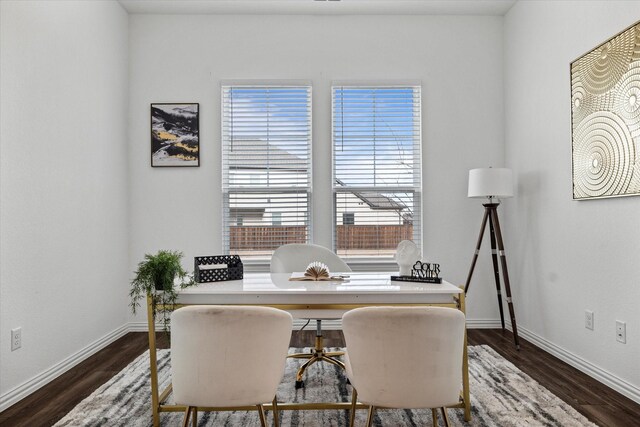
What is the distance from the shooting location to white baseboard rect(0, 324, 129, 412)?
2.47 meters

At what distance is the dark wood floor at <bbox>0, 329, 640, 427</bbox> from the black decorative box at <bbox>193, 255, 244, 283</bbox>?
1.09 metres

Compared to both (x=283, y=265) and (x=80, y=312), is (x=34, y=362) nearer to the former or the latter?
(x=80, y=312)

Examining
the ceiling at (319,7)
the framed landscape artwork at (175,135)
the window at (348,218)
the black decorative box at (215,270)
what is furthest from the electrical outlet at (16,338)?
the ceiling at (319,7)

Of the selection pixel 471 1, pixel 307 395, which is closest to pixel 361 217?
pixel 307 395

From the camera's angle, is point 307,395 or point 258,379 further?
point 307,395

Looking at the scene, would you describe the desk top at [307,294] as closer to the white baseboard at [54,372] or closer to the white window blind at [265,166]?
the white baseboard at [54,372]

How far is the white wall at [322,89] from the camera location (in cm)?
423

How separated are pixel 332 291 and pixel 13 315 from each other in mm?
1999

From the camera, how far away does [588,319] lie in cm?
295

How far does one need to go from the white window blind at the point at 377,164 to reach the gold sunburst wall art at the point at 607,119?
1528mm

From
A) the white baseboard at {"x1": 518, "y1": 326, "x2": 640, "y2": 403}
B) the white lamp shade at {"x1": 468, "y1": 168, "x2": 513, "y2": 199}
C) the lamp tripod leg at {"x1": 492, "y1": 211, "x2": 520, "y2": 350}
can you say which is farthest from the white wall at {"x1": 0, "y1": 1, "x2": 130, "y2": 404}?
the white baseboard at {"x1": 518, "y1": 326, "x2": 640, "y2": 403}

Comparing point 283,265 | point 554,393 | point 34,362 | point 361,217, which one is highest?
point 361,217

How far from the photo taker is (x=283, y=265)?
3387 millimetres

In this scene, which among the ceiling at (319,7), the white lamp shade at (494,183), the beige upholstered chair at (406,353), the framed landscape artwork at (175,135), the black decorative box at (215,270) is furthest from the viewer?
the framed landscape artwork at (175,135)
